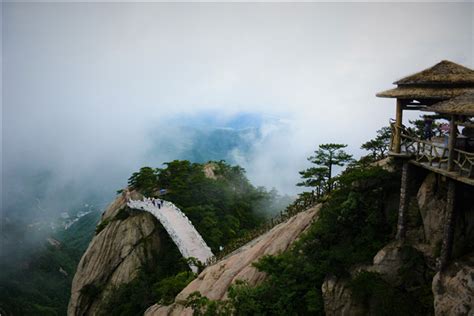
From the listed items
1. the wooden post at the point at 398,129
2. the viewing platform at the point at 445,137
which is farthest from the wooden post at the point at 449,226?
the wooden post at the point at 398,129

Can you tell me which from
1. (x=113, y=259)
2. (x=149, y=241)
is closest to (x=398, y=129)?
(x=149, y=241)

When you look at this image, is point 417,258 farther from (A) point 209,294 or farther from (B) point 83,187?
(B) point 83,187

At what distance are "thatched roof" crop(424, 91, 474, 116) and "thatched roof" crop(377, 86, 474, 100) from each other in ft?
2.62

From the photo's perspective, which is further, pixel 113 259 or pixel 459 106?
pixel 113 259

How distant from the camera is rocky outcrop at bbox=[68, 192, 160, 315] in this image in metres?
29.9

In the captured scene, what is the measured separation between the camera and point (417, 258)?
1169cm

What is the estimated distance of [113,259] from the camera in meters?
31.1

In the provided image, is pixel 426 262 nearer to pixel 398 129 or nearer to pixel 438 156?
pixel 438 156

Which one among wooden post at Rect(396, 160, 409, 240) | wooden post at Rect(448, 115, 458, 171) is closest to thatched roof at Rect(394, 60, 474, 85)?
wooden post at Rect(448, 115, 458, 171)

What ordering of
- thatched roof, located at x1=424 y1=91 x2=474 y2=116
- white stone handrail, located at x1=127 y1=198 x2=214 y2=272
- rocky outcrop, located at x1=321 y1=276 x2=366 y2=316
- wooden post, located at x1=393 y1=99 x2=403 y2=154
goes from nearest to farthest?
thatched roof, located at x1=424 y1=91 x2=474 y2=116 < rocky outcrop, located at x1=321 y1=276 x2=366 y2=316 < wooden post, located at x1=393 y1=99 x2=403 y2=154 < white stone handrail, located at x1=127 y1=198 x2=214 y2=272

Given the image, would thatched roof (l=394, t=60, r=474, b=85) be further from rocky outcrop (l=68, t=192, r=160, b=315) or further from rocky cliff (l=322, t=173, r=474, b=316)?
rocky outcrop (l=68, t=192, r=160, b=315)

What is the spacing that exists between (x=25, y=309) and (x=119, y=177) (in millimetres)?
134695

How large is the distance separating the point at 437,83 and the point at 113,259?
91.5 ft

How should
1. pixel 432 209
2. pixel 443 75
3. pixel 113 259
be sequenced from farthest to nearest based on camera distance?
1. pixel 113 259
2. pixel 443 75
3. pixel 432 209
